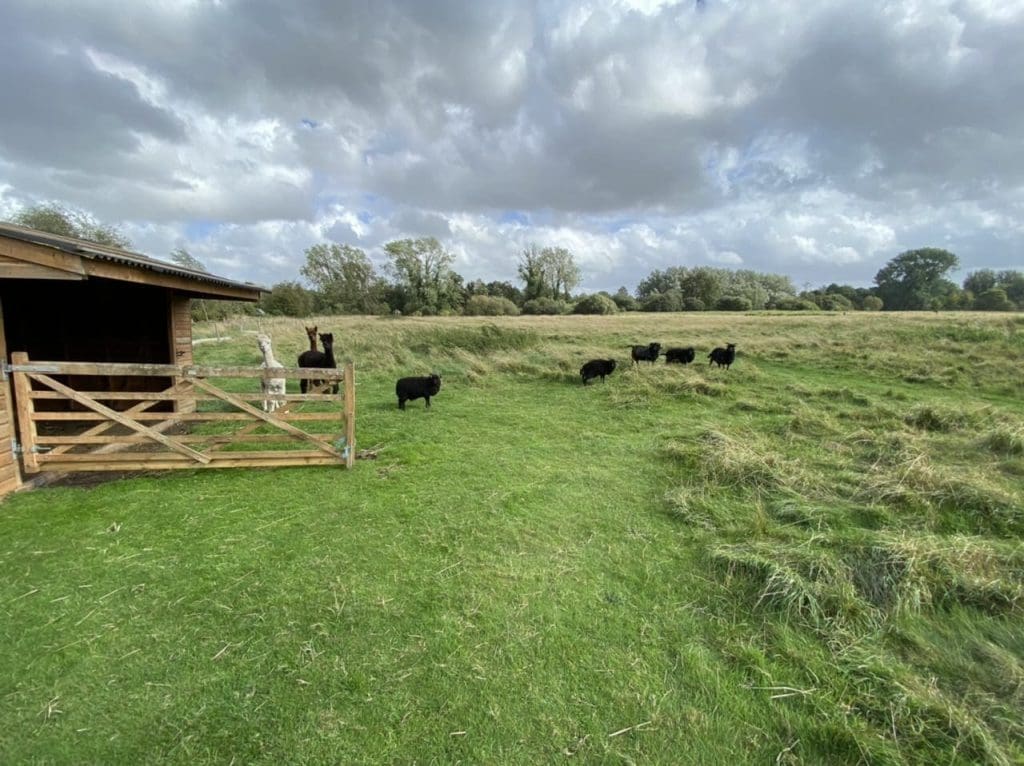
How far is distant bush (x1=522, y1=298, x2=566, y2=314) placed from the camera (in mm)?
61906

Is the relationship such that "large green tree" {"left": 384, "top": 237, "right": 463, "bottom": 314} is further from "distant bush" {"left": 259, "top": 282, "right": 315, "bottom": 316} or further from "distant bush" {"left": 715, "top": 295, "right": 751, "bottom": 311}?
"distant bush" {"left": 715, "top": 295, "right": 751, "bottom": 311}

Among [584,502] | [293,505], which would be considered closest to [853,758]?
[584,502]

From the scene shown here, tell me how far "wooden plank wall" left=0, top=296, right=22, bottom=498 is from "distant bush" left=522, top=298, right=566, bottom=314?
58531 millimetres

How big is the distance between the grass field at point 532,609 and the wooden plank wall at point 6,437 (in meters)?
0.32

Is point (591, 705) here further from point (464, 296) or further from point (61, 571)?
point (464, 296)

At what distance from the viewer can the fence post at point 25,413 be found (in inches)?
196

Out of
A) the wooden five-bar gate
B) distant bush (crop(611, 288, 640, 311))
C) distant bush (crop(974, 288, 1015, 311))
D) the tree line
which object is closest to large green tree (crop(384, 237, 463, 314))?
the tree line

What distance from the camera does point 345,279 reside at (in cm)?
5712

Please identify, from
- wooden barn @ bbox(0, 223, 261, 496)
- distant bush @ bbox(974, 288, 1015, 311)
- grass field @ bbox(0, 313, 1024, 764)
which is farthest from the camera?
distant bush @ bbox(974, 288, 1015, 311)

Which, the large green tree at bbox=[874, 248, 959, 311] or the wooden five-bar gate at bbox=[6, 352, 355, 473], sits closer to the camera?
the wooden five-bar gate at bbox=[6, 352, 355, 473]

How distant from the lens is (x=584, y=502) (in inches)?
210

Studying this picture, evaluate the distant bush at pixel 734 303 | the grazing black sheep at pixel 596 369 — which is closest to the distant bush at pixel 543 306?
the distant bush at pixel 734 303

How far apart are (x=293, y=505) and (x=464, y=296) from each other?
5884cm

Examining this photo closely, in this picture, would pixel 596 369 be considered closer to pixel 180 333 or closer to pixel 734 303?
pixel 180 333
